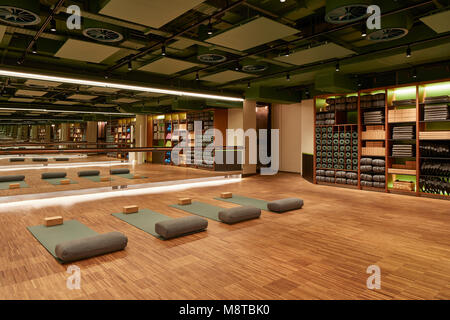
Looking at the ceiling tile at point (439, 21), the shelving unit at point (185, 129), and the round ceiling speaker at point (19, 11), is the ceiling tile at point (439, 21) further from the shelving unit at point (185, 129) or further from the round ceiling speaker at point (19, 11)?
the shelving unit at point (185, 129)

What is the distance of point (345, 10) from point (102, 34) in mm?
4162

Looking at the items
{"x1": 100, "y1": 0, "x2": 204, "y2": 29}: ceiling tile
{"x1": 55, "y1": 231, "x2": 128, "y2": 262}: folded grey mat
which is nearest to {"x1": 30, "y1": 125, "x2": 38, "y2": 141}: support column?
{"x1": 100, "y1": 0, "x2": 204, "y2": 29}: ceiling tile

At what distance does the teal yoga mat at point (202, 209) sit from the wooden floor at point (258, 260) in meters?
0.32

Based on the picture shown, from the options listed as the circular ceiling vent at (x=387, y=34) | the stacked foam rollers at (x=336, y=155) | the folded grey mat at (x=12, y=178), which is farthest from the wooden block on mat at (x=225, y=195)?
the folded grey mat at (x=12, y=178)

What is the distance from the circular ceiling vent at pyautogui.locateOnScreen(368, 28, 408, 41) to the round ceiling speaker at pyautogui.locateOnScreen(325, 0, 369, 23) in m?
0.69

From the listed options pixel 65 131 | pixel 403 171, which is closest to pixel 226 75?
pixel 403 171

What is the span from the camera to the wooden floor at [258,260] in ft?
8.63

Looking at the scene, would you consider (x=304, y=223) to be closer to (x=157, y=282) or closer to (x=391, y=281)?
(x=391, y=281)

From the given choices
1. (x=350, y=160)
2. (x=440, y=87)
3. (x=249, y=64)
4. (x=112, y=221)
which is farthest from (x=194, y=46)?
(x=440, y=87)

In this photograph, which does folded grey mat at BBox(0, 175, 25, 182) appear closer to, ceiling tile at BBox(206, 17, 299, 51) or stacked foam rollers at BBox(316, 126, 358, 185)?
ceiling tile at BBox(206, 17, 299, 51)

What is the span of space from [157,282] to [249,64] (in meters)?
5.99

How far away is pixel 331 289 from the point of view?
267 centimetres

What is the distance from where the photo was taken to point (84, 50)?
610cm

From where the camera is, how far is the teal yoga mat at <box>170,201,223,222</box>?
214 inches
